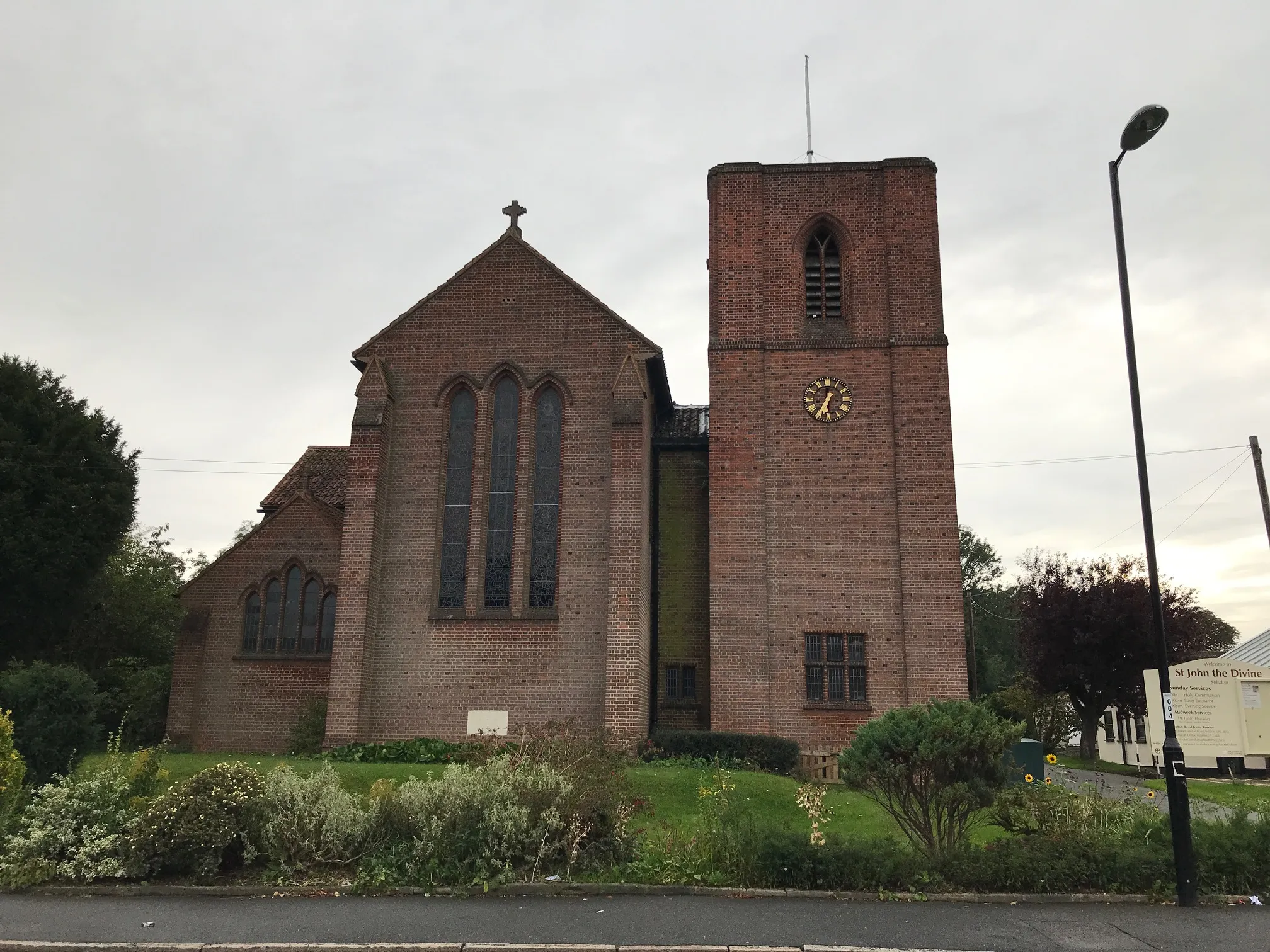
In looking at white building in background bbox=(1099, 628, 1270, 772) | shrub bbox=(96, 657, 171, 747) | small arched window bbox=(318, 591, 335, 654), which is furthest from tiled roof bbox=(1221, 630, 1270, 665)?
shrub bbox=(96, 657, 171, 747)

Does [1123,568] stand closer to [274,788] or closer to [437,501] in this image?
[437,501]

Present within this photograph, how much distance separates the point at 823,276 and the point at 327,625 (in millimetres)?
15212

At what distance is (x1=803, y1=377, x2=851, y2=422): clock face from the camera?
74.8ft

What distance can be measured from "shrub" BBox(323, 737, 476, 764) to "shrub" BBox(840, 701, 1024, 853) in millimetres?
10680

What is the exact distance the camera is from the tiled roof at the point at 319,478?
88.8 ft

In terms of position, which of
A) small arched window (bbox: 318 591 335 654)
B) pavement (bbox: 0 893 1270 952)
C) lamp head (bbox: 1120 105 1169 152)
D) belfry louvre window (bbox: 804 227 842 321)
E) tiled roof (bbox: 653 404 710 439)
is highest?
belfry louvre window (bbox: 804 227 842 321)

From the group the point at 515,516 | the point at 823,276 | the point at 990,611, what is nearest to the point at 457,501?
the point at 515,516

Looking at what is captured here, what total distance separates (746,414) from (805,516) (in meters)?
2.82

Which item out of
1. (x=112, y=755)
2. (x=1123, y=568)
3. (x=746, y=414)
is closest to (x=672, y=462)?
(x=746, y=414)

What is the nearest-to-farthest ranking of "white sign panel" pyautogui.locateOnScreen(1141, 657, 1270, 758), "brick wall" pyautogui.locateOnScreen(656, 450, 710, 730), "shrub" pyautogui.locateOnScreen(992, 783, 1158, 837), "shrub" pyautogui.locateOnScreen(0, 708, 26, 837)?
"shrub" pyautogui.locateOnScreen(992, 783, 1158, 837) < "shrub" pyautogui.locateOnScreen(0, 708, 26, 837) < "white sign panel" pyautogui.locateOnScreen(1141, 657, 1270, 758) < "brick wall" pyautogui.locateOnScreen(656, 450, 710, 730)

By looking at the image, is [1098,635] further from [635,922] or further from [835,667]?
[635,922]

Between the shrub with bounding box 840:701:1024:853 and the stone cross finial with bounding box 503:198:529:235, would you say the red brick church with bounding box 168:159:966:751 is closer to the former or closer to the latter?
the stone cross finial with bounding box 503:198:529:235

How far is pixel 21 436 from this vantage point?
24109 millimetres

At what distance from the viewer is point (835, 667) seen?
71.1 feet
